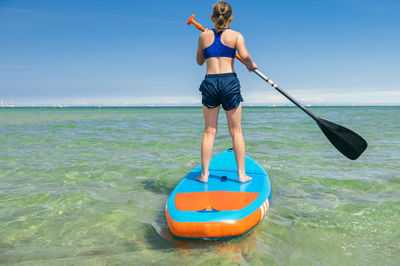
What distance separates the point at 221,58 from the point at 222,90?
1.17 ft

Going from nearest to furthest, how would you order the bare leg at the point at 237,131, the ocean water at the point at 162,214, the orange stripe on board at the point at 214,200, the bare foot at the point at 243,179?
the ocean water at the point at 162,214 → the orange stripe on board at the point at 214,200 → the bare leg at the point at 237,131 → the bare foot at the point at 243,179

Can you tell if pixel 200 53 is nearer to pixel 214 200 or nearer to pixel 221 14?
pixel 221 14

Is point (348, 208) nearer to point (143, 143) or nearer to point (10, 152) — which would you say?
point (143, 143)

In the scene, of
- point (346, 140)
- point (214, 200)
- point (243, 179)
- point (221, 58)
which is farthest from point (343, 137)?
point (214, 200)

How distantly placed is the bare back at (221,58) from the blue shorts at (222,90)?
2.6 inches

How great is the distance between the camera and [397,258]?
2.25m

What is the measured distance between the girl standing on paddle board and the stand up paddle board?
0.40m

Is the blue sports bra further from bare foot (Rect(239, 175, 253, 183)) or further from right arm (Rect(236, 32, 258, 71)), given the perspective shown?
bare foot (Rect(239, 175, 253, 183))

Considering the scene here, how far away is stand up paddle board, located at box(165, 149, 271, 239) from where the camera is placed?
2338 millimetres

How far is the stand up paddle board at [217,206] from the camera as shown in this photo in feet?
7.67

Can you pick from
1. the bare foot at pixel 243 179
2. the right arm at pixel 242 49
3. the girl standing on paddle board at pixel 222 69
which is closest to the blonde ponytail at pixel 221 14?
the girl standing on paddle board at pixel 222 69

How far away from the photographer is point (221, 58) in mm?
3121

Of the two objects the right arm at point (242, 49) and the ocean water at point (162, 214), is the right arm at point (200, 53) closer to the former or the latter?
the right arm at point (242, 49)

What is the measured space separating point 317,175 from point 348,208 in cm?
150
